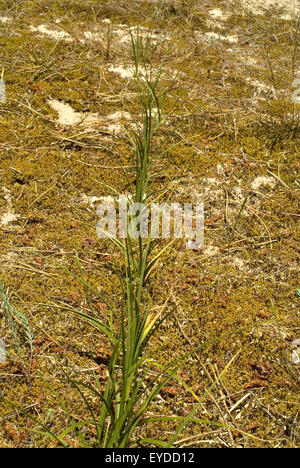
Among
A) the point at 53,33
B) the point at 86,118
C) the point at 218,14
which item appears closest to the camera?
the point at 86,118

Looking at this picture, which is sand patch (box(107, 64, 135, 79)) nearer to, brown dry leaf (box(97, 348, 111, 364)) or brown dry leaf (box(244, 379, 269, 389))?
brown dry leaf (box(97, 348, 111, 364))

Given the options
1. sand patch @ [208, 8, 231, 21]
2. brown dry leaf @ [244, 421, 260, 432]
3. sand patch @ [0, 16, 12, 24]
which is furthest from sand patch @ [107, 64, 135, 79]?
brown dry leaf @ [244, 421, 260, 432]

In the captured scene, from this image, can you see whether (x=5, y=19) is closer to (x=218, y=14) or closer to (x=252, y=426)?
(x=218, y=14)

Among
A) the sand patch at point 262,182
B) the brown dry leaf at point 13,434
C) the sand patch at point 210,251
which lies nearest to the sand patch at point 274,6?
the sand patch at point 262,182

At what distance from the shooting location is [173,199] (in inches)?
99.5

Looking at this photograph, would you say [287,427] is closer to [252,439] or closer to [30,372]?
[252,439]

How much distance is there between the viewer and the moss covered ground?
1757 mm

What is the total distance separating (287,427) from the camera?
170cm

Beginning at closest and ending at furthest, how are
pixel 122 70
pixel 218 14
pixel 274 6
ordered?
pixel 122 70, pixel 218 14, pixel 274 6

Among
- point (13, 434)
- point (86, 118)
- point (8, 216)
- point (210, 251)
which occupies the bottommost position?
point (13, 434)

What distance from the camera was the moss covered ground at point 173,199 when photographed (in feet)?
5.76

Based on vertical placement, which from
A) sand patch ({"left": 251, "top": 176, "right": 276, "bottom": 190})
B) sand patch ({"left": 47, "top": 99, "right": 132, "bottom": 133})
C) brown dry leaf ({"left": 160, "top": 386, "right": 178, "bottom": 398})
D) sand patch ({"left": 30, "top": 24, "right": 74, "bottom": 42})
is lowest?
brown dry leaf ({"left": 160, "top": 386, "right": 178, "bottom": 398})

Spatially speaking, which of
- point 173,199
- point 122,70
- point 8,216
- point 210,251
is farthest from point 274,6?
point 8,216

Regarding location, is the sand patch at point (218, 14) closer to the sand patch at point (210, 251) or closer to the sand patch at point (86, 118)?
the sand patch at point (86, 118)
